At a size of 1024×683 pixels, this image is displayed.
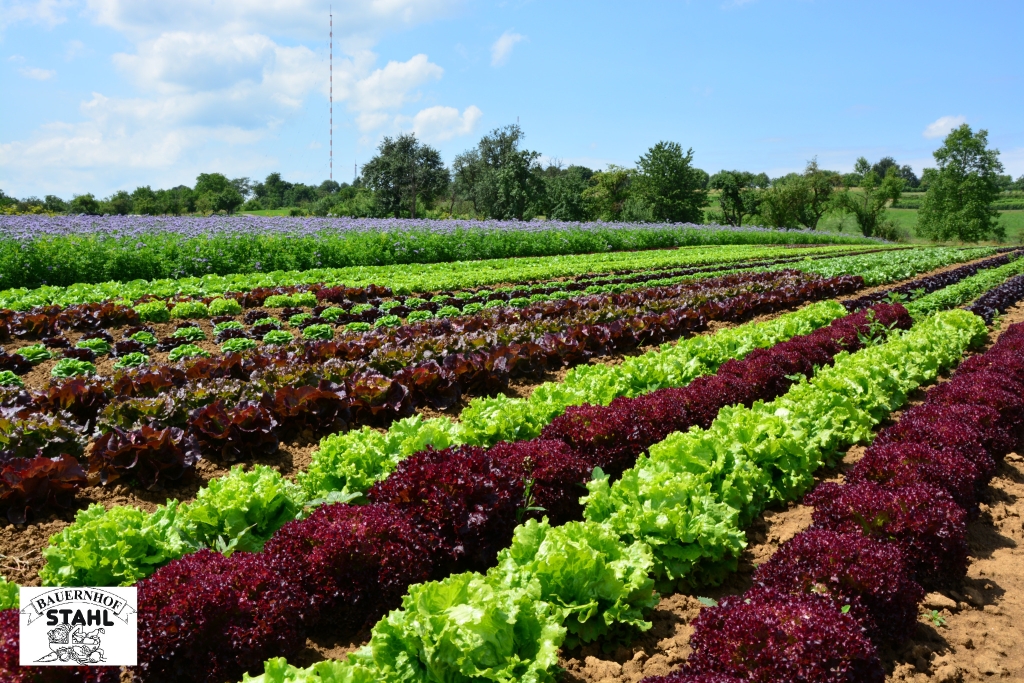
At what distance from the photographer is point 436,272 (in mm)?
20156

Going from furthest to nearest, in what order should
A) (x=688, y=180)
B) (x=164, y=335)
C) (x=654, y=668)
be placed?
(x=688, y=180) < (x=164, y=335) < (x=654, y=668)

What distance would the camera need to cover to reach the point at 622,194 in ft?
259

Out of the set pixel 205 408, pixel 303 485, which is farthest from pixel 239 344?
pixel 303 485

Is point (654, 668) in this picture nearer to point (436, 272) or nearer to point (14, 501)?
point (14, 501)

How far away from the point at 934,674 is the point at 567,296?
1258 cm

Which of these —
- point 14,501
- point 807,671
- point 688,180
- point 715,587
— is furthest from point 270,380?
point 688,180

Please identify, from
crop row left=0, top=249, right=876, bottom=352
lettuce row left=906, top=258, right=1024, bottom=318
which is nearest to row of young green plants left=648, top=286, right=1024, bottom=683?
crop row left=0, top=249, right=876, bottom=352

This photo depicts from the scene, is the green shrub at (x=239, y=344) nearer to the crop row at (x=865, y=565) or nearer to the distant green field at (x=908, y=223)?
the crop row at (x=865, y=565)

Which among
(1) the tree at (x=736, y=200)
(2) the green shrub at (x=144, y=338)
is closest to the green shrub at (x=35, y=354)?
(2) the green shrub at (x=144, y=338)

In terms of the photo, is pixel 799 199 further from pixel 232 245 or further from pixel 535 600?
pixel 535 600

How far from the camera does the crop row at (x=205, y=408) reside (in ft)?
16.9

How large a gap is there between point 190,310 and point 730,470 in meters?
11.3

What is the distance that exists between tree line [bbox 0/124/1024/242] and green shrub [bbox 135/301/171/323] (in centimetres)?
4648

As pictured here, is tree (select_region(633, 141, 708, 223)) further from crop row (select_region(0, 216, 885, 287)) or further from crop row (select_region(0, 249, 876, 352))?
crop row (select_region(0, 249, 876, 352))
